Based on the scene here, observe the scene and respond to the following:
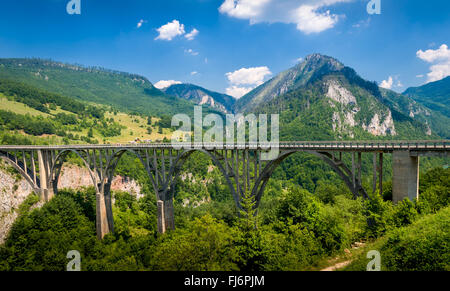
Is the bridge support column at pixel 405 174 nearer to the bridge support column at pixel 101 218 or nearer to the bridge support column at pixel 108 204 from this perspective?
the bridge support column at pixel 108 204

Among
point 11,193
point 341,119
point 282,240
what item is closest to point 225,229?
point 282,240

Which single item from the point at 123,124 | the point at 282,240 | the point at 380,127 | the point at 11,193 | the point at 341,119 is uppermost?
the point at 341,119

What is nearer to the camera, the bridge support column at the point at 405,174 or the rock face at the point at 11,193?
the bridge support column at the point at 405,174

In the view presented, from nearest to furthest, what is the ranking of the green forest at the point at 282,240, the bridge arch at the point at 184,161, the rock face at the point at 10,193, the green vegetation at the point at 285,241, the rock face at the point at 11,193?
the green vegetation at the point at 285,241 < the green forest at the point at 282,240 < the bridge arch at the point at 184,161 < the rock face at the point at 11,193 < the rock face at the point at 10,193

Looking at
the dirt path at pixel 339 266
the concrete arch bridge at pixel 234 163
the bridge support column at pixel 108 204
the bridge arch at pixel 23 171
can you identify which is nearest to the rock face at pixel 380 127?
the concrete arch bridge at pixel 234 163

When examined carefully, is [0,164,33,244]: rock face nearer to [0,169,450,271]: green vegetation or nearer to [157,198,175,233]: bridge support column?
[0,169,450,271]: green vegetation

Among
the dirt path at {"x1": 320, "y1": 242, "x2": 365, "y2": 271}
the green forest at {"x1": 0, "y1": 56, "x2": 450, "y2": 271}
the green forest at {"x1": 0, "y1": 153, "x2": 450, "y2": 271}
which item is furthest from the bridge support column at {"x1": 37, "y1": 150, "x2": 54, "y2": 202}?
the dirt path at {"x1": 320, "y1": 242, "x2": 365, "y2": 271}

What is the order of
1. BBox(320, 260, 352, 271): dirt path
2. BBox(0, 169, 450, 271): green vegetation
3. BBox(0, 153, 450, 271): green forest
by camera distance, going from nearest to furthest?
BBox(0, 169, 450, 271): green vegetation, BBox(0, 153, 450, 271): green forest, BBox(320, 260, 352, 271): dirt path

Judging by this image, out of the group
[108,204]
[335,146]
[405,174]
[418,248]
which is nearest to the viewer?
[418,248]

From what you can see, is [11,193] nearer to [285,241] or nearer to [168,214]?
[168,214]
